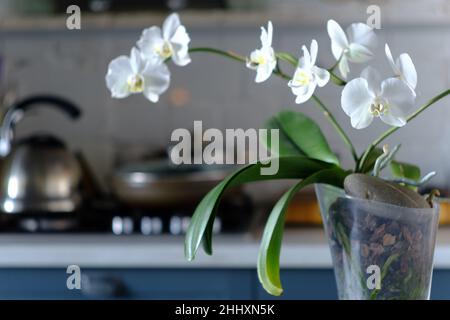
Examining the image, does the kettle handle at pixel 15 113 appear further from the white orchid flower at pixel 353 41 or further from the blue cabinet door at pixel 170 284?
the white orchid flower at pixel 353 41

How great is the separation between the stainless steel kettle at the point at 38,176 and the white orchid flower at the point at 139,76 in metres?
1.06

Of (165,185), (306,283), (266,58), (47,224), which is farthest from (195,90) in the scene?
(266,58)

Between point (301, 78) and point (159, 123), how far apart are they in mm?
1450

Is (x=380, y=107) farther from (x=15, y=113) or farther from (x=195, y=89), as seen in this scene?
(x=195, y=89)

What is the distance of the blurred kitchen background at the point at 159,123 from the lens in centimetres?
146

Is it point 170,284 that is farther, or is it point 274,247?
point 170,284

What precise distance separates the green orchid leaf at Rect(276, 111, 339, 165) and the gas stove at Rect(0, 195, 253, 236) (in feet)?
2.68

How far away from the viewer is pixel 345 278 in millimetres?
572

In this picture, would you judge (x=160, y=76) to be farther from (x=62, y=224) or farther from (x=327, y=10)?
(x=327, y=10)

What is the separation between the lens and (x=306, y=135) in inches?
27.5

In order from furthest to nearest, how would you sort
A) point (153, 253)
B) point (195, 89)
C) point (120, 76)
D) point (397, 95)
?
point (195, 89) → point (153, 253) → point (120, 76) → point (397, 95)

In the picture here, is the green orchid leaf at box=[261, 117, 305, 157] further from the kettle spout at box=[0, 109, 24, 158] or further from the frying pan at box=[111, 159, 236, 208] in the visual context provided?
the kettle spout at box=[0, 109, 24, 158]

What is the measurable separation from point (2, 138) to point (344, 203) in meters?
1.32

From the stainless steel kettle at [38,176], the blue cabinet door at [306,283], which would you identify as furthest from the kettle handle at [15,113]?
the blue cabinet door at [306,283]
